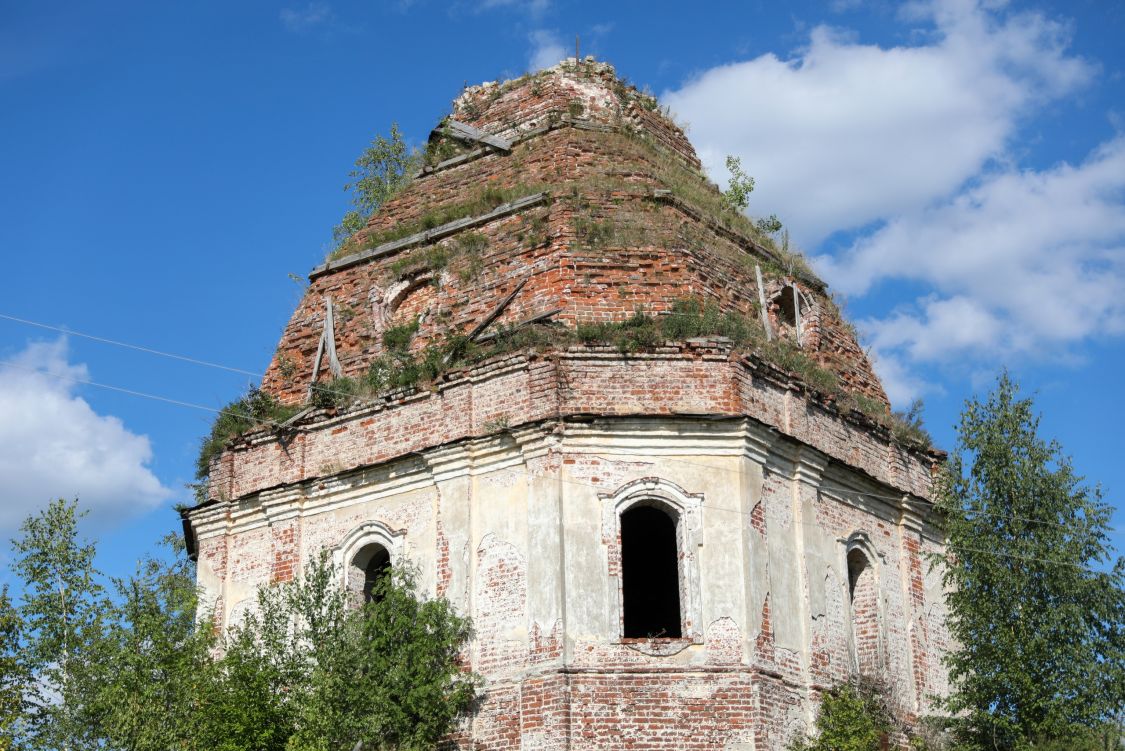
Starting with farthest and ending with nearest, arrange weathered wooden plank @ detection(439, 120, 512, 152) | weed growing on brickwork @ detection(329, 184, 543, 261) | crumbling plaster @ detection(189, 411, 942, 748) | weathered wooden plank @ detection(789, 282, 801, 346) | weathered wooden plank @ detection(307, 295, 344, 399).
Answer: weathered wooden plank @ detection(439, 120, 512, 152) < weathered wooden plank @ detection(789, 282, 801, 346) < weed growing on brickwork @ detection(329, 184, 543, 261) < weathered wooden plank @ detection(307, 295, 344, 399) < crumbling plaster @ detection(189, 411, 942, 748)

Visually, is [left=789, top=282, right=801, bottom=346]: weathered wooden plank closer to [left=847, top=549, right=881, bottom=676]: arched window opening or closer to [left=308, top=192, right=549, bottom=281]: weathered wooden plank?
[left=847, top=549, right=881, bottom=676]: arched window opening

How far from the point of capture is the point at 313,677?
48.2ft

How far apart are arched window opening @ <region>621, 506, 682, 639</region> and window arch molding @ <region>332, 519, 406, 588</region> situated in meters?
3.63

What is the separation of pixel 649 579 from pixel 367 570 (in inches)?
165

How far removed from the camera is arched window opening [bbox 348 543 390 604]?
55.4 ft

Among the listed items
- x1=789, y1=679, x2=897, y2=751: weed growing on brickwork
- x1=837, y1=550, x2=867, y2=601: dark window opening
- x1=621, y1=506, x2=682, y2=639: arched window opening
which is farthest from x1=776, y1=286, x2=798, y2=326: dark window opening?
x1=789, y1=679, x2=897, y2=751: weed growing on brickwork

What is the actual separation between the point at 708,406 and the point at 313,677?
515 centimetres

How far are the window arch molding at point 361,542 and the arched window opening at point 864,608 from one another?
5.47 metres

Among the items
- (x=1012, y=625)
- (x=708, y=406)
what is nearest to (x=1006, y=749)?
(x=1012, y=625)

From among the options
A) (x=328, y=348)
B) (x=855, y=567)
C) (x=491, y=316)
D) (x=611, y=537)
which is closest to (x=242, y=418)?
(x=328, y=348)

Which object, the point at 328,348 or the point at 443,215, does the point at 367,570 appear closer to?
the point at 328,348

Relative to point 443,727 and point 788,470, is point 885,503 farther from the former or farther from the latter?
point 443,727

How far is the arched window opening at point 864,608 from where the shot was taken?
16.9m

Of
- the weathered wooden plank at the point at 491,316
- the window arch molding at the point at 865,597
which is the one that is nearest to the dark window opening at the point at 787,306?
the window arch molding at the point at 865,597
